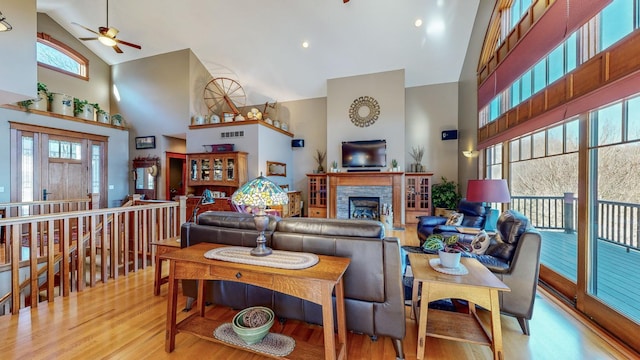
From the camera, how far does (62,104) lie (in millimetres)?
5867

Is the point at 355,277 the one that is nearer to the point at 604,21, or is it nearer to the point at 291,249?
the point at 291,249

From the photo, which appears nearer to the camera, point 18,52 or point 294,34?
point 18,52

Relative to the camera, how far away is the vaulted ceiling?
5031mm

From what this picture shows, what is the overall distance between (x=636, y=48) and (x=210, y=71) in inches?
317

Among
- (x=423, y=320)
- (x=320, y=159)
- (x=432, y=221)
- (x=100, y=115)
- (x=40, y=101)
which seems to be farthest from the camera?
(x=320, y=159)

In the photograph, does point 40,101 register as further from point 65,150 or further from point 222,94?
point 222,94

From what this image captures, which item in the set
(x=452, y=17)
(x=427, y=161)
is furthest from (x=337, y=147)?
(x=452, y=17)

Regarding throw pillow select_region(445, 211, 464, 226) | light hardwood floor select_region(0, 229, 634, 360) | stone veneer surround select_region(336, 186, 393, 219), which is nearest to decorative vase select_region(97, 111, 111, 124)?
light hardwood floor select_region(0, 229, 634, 360)

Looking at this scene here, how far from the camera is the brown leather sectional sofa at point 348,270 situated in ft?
5.53

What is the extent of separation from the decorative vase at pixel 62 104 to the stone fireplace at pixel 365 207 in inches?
291

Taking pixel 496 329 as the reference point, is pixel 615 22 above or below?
above

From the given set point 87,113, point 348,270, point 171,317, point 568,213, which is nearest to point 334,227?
point 348,270

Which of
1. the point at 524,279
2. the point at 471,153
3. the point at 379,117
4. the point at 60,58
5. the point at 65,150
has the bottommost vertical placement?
the point at 524,279

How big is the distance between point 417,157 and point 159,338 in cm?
648
